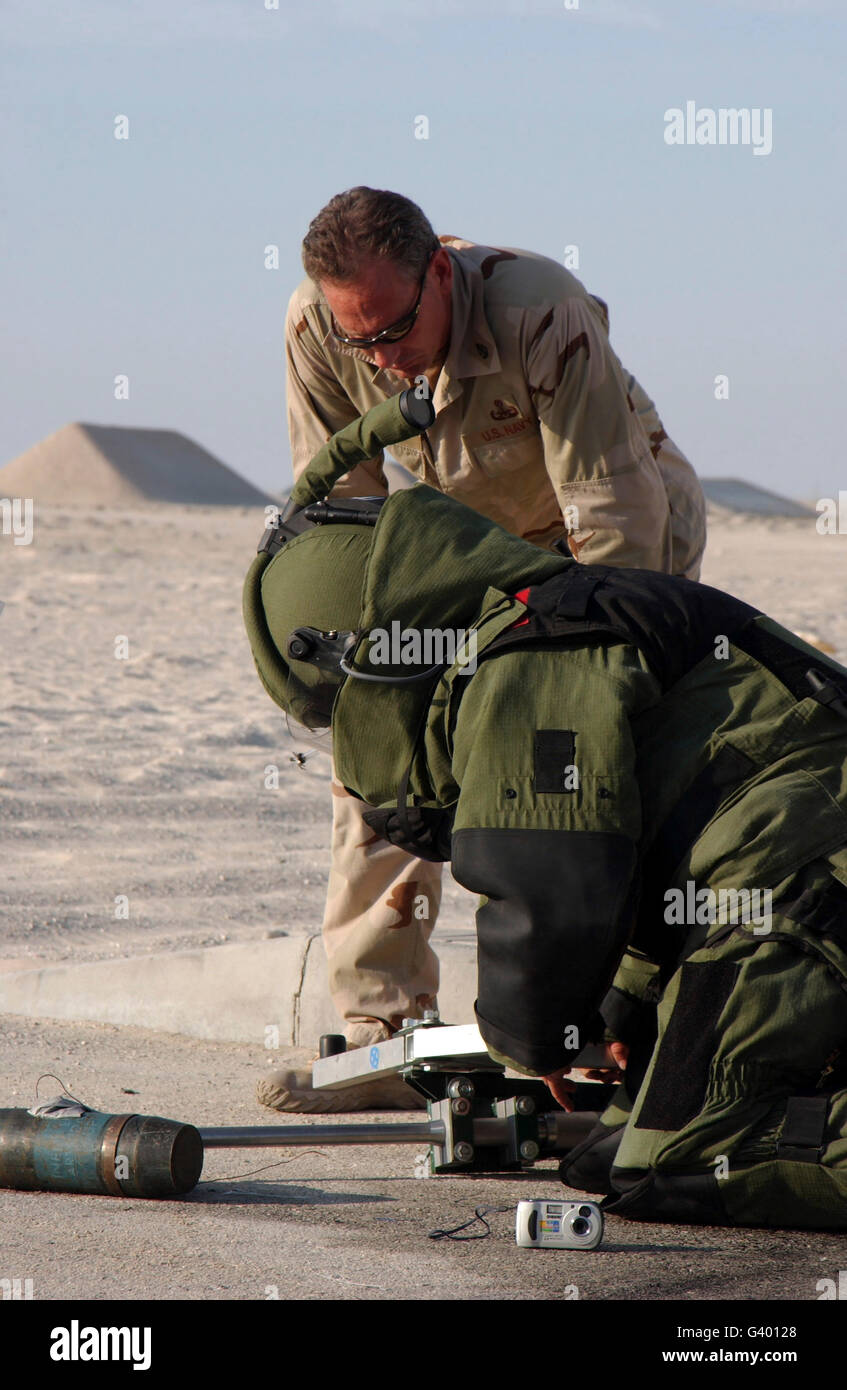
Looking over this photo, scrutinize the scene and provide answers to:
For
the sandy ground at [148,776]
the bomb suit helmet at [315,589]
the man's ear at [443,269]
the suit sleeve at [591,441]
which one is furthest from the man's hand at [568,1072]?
the sandy ground at [148,776]

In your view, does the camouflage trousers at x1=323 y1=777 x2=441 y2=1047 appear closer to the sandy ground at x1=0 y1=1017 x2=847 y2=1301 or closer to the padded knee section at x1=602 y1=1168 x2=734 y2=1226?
the sandy ground at x1=0 y1=1017 x2=847 y2=1301

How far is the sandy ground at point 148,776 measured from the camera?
16.8 feet

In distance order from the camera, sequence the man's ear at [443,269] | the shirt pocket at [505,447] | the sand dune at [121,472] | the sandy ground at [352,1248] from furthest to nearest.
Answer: the sand dune at [121,472] → the shirt pocket at [505,447] → the man's ear at [443,269] → the sandy ground at [352,1248]

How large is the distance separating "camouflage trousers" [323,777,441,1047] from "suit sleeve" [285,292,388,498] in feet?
2.30

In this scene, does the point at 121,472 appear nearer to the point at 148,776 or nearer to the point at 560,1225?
the point at 148,776

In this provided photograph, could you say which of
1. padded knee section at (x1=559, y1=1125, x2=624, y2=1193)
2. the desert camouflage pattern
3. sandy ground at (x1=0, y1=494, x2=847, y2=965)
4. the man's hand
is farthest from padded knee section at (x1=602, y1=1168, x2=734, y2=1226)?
sandy ground at (x1=0, y1=494, x2=847, y2=965)

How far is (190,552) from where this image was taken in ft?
67.0

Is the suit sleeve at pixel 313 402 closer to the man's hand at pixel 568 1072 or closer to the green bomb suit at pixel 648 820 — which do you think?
the green bomb suit at pixel 648 820

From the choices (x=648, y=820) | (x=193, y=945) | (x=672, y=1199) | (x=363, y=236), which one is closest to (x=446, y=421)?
(x=363, y=236)

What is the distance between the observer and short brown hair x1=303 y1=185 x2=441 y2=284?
10.1ft

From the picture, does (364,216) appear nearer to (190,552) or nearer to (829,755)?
(829,755)

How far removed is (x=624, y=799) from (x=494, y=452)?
4.72 ft
